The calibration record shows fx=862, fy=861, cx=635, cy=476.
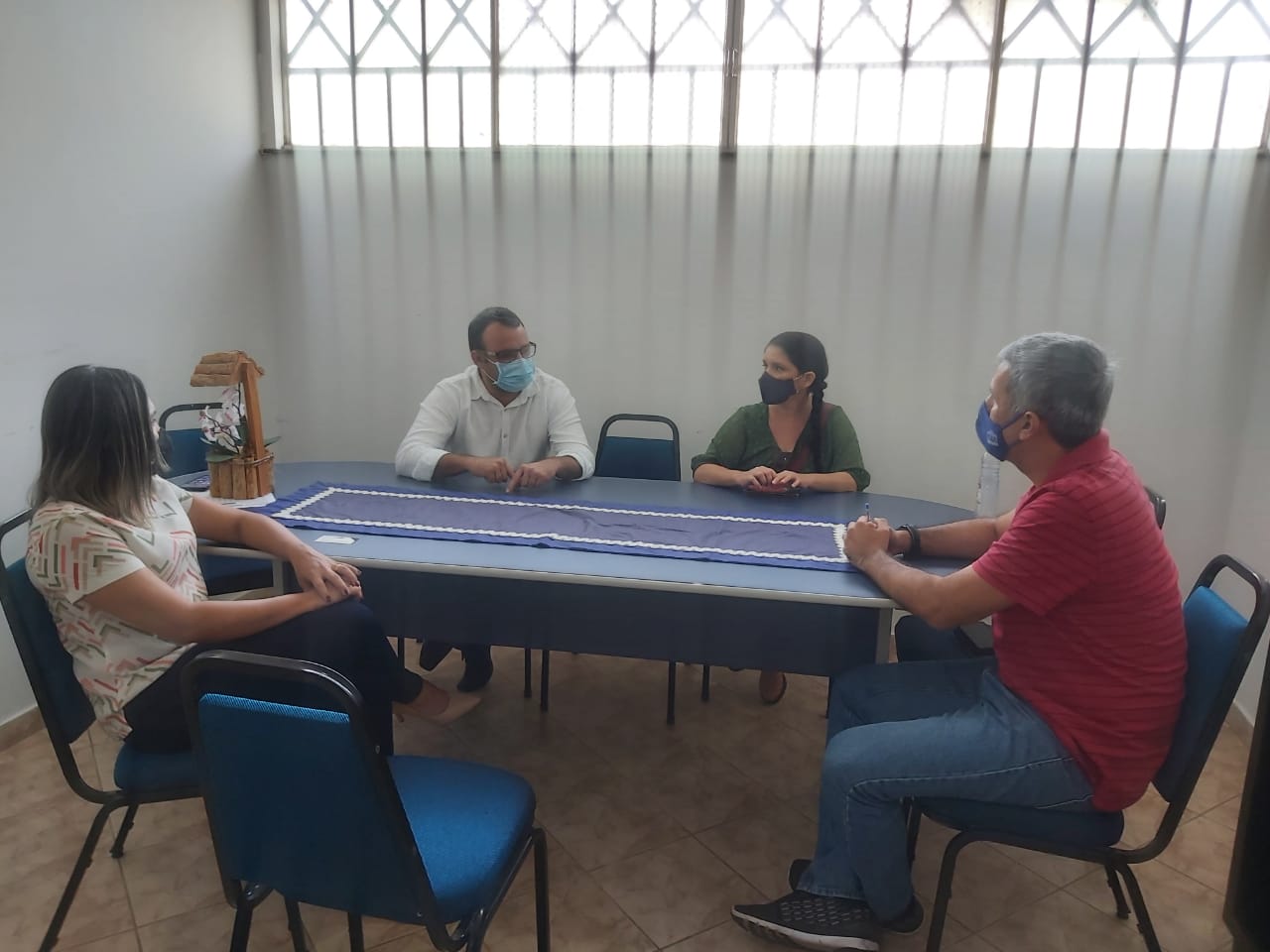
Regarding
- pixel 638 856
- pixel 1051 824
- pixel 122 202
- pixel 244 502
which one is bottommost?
pixel 638 856

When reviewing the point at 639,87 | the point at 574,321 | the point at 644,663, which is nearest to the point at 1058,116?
the point at 639,87

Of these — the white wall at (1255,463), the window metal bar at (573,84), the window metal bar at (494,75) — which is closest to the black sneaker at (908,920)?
the white wall at (1255,463)

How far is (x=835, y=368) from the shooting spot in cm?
311

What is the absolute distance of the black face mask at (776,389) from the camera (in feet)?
8.27

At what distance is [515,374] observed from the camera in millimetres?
2568

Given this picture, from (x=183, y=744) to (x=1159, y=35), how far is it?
3299 millimetres

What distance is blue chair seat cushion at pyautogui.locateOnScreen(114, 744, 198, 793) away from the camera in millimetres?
1457

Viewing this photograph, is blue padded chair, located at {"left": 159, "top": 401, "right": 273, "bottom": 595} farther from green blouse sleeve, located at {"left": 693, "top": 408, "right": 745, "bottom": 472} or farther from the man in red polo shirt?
the man in red polo shirt

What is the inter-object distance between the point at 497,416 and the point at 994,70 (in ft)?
6.50

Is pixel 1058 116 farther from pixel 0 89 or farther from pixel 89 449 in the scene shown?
pixel 0 89

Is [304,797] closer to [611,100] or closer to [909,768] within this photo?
[909,768]

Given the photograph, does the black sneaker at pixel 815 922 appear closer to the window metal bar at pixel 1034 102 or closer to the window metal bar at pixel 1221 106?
the window metal bar at pixel 1034 102

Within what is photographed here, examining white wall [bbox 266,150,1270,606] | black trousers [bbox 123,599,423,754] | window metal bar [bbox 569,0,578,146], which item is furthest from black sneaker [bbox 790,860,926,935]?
window metal bar [bbox 569,0,578,146]

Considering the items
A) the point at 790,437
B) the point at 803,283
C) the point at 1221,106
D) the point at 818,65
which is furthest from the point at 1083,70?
the point at 790,437
